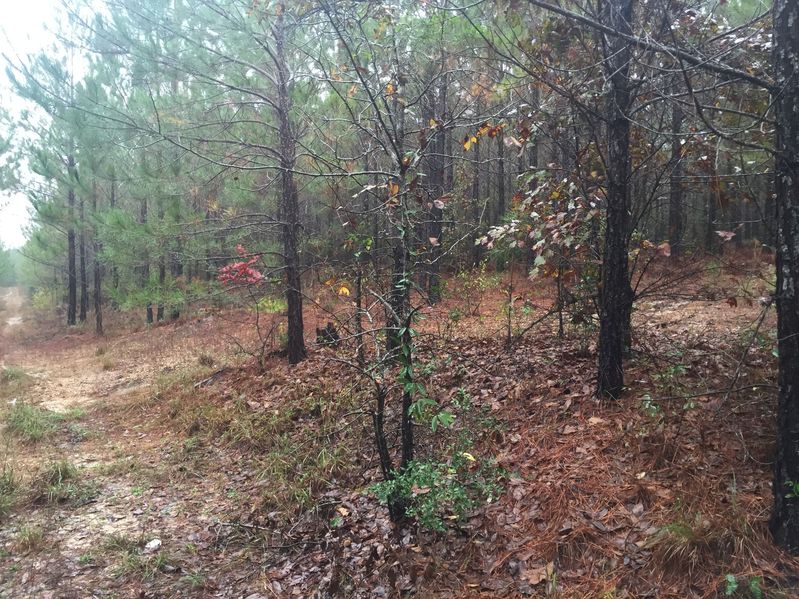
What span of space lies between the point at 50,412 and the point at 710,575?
10030mm

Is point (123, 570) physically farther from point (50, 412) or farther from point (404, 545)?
point (50, 412)

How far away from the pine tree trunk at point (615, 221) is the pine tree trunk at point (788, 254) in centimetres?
174

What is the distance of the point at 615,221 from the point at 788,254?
79.8 inches

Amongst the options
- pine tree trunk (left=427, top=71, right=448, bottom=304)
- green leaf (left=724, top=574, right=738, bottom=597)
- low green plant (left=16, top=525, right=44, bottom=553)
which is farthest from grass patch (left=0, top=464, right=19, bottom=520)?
green leaf (left=724, top=574, right=738, bottom=597)

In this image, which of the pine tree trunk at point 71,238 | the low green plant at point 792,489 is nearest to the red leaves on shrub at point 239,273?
the pine tree trunk at point 71,238

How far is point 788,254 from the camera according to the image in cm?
274

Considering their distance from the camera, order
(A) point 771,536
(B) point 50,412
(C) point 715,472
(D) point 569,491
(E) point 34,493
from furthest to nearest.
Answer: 1. (B) point 50,412
2. (E) point 34,493
3. (D) point 569,491
4. (C) point 715,472
5. (A) point 771,536

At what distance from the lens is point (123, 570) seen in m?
4.30

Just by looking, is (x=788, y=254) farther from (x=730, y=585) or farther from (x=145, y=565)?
(x=145, y=565)

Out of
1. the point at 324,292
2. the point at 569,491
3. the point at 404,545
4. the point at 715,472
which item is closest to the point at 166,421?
the point at 324,292

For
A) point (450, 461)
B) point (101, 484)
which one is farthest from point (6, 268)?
point (450, 461)

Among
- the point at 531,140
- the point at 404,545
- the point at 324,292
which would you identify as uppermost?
the point at 531,140

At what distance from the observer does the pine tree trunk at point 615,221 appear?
4.63 metres

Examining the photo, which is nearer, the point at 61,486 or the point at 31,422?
the point at 61,486
